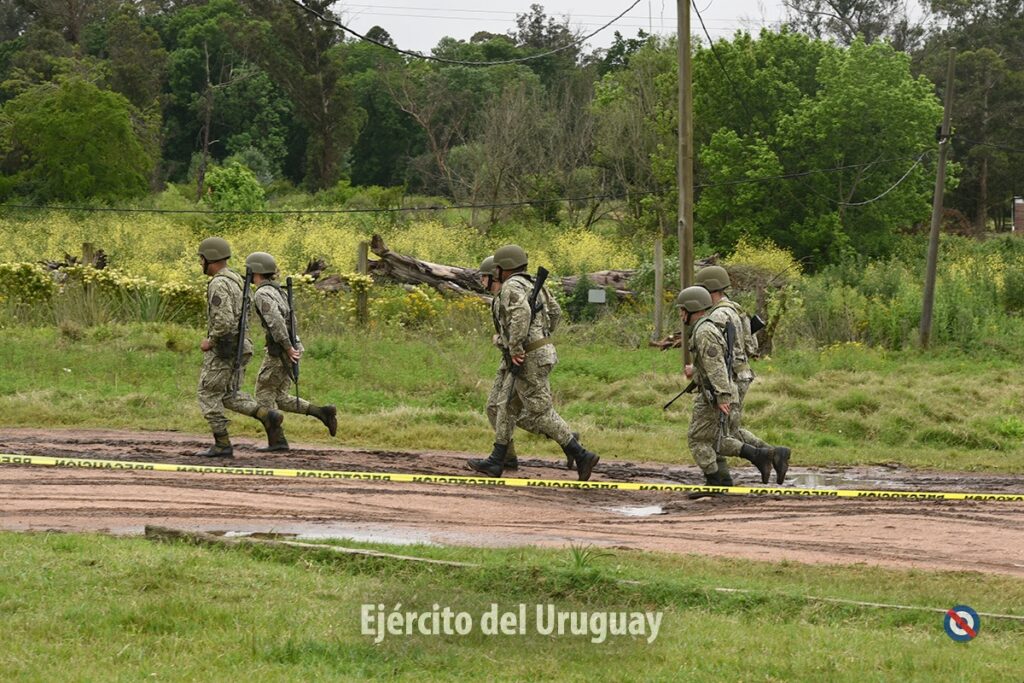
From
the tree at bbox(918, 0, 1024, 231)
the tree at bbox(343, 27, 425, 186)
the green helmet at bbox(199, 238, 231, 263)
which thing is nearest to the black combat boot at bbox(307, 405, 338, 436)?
the green helmet at bbox(199, 238, 231, 263)

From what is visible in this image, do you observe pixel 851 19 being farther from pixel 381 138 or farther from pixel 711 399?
pixel 711 399

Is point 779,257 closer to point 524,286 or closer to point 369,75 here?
point 524,286

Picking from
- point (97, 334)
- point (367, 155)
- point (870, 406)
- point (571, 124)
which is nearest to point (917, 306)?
point (870, 406)

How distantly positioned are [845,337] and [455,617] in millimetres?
17681

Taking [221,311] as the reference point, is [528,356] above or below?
below

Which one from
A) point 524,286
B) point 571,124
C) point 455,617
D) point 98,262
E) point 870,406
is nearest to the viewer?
point 455,617

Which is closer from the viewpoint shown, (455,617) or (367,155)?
(455,617)

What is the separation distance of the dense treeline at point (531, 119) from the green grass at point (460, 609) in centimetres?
2856

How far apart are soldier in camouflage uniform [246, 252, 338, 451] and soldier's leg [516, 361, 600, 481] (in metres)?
2.38

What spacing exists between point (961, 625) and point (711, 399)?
5258 mm

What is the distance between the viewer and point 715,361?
1205cm

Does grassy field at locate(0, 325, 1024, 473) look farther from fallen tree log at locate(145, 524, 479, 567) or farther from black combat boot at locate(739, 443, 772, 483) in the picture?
fallen tree log at locate(145, 524, 479, 567)

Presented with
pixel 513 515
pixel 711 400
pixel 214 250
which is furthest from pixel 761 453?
pixel 214 250

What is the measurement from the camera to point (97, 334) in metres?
20.8
